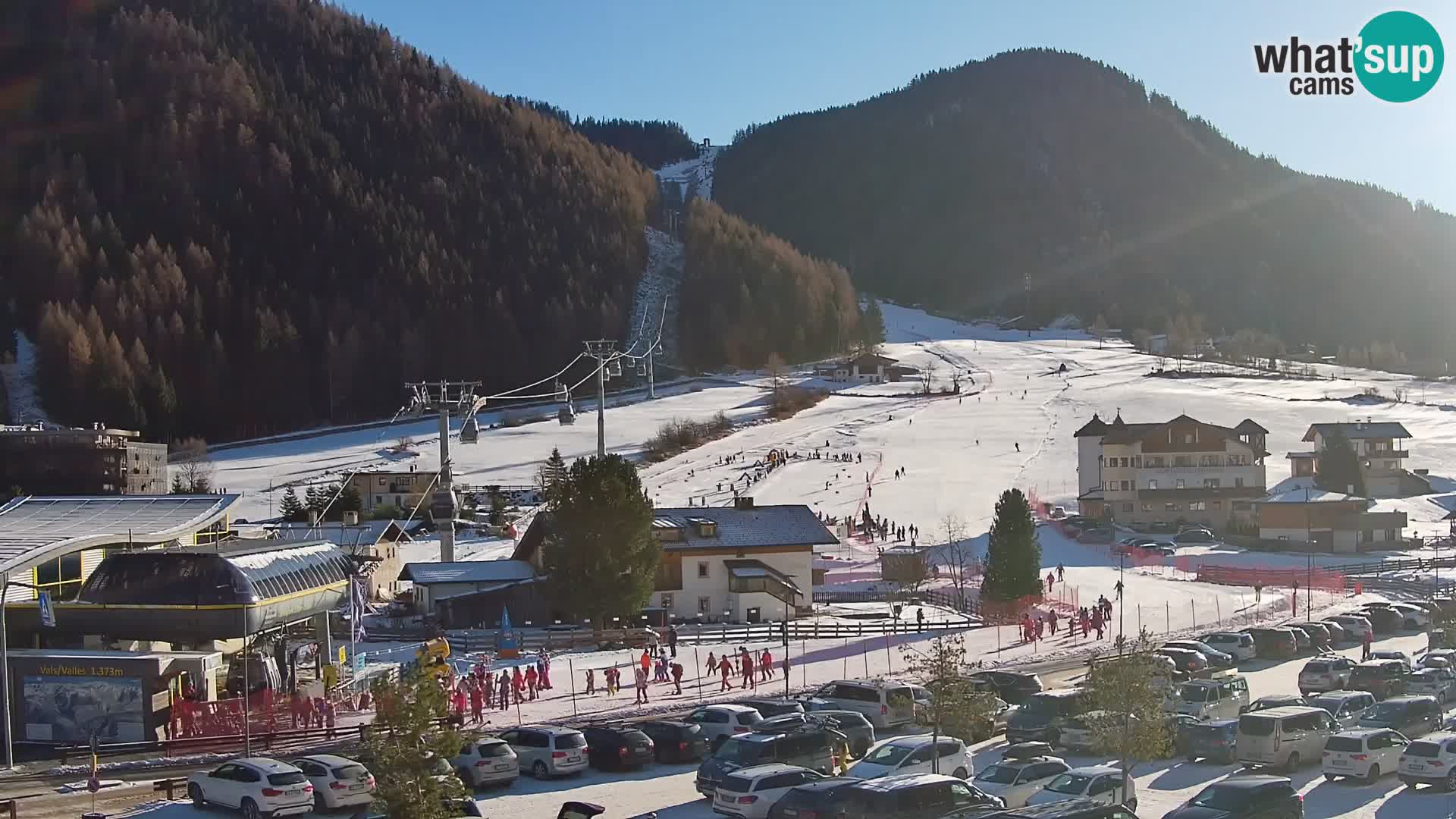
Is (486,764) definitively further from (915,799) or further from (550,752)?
(915,799)

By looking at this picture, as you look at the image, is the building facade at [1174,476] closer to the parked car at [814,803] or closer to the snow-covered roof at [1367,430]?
the snow-covered roof at [1367,430]

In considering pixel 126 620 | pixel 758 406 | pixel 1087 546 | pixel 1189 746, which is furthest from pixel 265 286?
pixel 1189 746

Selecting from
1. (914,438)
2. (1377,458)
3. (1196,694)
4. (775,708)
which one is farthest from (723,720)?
(914,438)

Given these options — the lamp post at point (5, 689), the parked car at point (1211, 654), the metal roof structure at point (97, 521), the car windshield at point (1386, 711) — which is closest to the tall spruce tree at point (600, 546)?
the metal roof structure at point (97, 521)

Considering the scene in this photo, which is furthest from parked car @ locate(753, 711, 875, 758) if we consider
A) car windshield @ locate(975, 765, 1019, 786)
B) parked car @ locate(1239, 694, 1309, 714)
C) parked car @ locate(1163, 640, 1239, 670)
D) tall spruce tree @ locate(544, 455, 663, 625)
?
tall spruce tree @ locate(544, 455, 663, 625)

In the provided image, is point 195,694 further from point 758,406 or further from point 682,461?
point 758,406

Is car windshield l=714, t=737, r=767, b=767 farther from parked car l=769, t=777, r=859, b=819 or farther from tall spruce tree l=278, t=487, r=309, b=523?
tall spruce tree l=278, t=487, r=309, b=523
